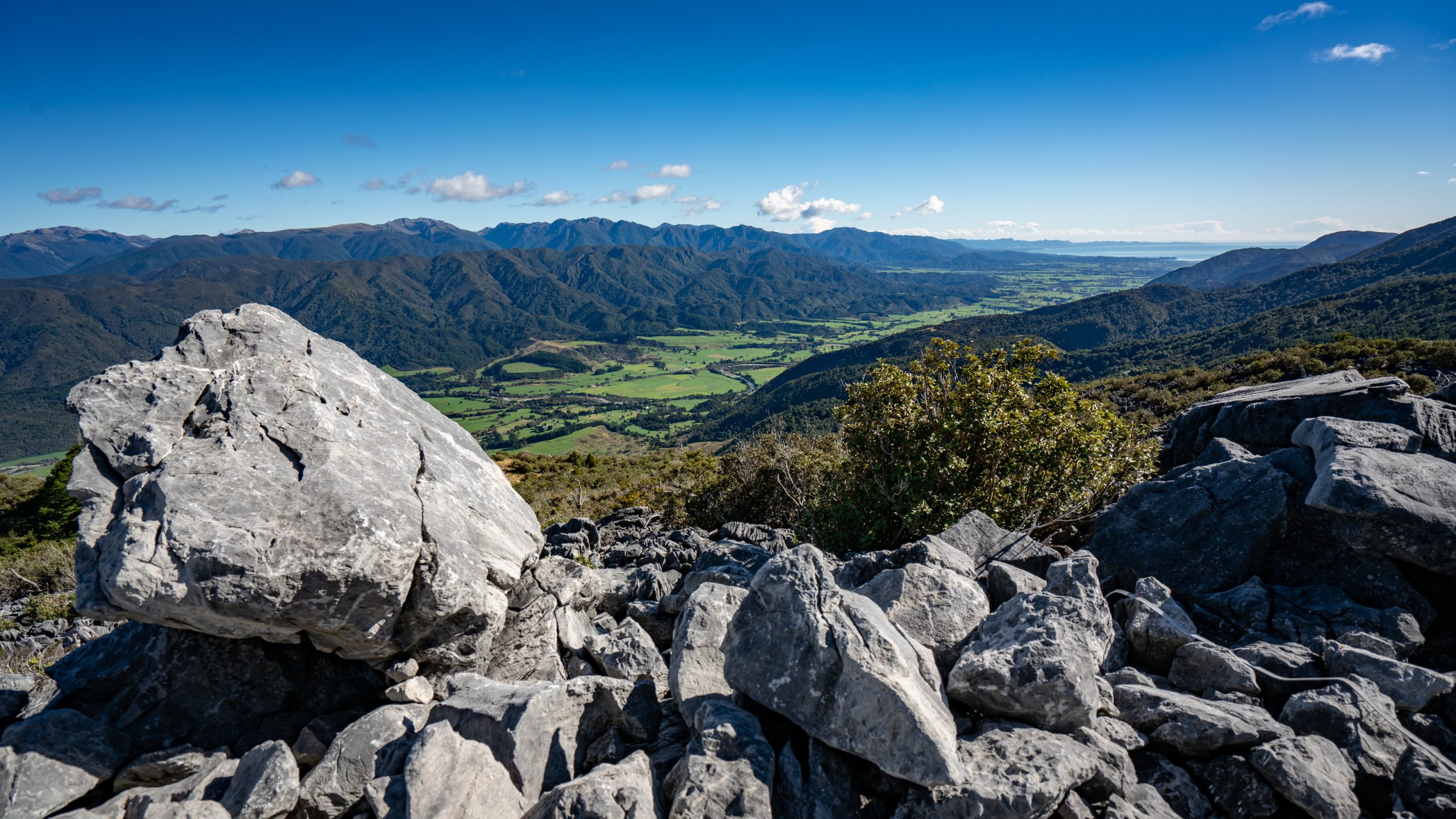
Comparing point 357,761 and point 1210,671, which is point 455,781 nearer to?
point 357,761

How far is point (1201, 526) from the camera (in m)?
10.5

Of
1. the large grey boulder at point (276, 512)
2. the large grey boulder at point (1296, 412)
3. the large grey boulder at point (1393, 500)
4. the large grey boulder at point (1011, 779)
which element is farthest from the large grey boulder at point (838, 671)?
the large grey boulder at point (1296, 412)

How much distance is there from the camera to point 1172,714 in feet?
22.0

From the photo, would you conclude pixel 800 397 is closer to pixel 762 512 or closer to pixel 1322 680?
pixel 762 512

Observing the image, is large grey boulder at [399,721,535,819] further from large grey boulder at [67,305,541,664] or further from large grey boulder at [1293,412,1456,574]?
large grey boulder at [1293,412,1456,574]

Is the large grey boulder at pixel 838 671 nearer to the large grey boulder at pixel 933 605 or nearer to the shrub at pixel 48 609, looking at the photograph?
the large grey boulder at pixel 933 605

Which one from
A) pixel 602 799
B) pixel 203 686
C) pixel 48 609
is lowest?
pixel 48 609

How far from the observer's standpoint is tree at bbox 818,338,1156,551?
14.4 metres

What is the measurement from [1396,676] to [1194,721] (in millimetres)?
2940

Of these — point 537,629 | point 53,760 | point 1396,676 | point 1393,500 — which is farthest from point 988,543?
point 53,760

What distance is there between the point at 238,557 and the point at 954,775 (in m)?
8.17

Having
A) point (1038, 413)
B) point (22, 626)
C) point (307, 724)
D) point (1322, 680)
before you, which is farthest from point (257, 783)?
point (22, 626)

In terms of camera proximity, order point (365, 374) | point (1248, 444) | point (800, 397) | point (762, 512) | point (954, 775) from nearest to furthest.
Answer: point (954, 775)
point (365, 374)
point (1248, 444)
point (762, 512)
point (800, 397)

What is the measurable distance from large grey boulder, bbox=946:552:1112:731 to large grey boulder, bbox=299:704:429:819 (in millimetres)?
6712
